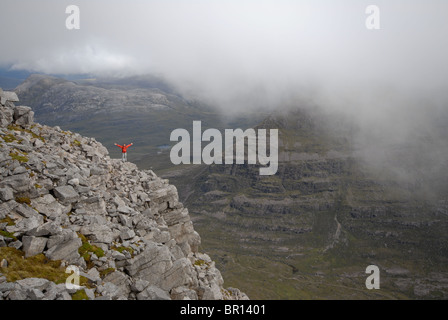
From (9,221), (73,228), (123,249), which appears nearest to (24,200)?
(9,221)

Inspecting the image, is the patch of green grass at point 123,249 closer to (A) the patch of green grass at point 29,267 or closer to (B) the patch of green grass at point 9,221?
(A) the patch of green grass at point 29,267

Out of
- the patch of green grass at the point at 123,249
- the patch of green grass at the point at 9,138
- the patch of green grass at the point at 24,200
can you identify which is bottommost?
the patch of green grass at the point at 123,249

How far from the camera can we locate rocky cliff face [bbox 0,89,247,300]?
26.0 metres

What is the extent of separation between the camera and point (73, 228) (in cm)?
3091

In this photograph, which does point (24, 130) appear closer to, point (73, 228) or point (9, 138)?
point (9, 138)

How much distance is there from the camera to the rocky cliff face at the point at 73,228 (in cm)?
2600

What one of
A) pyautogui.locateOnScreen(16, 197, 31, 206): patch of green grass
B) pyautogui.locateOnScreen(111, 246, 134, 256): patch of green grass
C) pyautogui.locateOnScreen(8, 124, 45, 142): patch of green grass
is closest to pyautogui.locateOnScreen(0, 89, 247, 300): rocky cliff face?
pyautogui.locateOnScreen(16, 197, 31, 206): patch of green grass

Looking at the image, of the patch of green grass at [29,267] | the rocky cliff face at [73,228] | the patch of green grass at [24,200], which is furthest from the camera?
the patch of green grass at [24,200]

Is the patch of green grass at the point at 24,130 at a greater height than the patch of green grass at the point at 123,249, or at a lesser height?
greater

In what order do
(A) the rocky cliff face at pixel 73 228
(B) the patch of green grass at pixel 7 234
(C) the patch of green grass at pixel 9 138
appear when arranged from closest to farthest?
(A) the rocky cliff face at pixel 73 228
(B) the patch of green grass at pixel 7 234
(C) the patch of green grass at pixel 9 138

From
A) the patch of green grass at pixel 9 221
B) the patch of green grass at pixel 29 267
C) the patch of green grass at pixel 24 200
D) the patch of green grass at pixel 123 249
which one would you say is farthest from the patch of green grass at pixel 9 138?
the patch of green grass at pixel 123 249

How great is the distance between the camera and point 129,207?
4191cm

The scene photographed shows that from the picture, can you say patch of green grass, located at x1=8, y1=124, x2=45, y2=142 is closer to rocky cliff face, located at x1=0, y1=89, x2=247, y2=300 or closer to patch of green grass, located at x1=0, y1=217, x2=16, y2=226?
rocky cliff face, located at x1=0, y1=89, x2=247, y2=300
